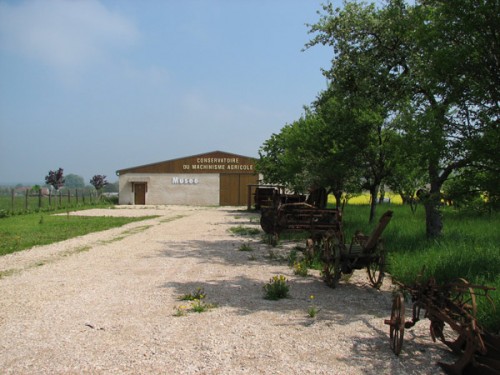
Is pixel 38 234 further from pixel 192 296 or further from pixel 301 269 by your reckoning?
pixel 192 296

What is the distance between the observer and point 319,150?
17.1 meters

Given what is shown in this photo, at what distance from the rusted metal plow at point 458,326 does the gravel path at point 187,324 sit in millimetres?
226

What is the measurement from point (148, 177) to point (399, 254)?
3885cm

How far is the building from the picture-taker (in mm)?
45969

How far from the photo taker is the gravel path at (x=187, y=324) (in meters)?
4.51

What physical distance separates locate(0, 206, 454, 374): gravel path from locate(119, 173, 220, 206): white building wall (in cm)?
3557

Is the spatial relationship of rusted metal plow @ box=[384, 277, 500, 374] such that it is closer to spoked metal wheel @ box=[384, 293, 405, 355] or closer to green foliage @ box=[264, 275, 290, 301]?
spoked metal wheel @ box=[384, 293, 405, 355]

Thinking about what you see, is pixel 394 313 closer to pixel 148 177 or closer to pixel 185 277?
pixel 185 277

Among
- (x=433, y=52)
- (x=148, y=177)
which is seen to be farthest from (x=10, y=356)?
(x=148, y=177)

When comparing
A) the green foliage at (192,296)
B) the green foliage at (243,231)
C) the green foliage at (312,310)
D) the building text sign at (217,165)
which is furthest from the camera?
the building text sign at (217,165)

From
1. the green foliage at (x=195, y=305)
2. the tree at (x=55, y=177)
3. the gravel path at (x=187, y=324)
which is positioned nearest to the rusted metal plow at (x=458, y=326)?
the gravel path at (x=187, y=324)

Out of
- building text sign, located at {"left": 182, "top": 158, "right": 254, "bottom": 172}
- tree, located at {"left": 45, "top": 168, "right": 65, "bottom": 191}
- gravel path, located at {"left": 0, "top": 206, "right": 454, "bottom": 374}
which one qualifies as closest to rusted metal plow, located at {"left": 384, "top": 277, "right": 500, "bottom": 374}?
gravel path, located at {"left": 0, "top": 206, "right": 454, "bottom": 374}

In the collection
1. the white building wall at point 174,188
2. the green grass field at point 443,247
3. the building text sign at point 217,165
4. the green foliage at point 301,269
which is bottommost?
the green foliage at point 301,269

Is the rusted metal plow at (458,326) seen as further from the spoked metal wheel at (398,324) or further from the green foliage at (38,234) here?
the green foliage at (38,234)
